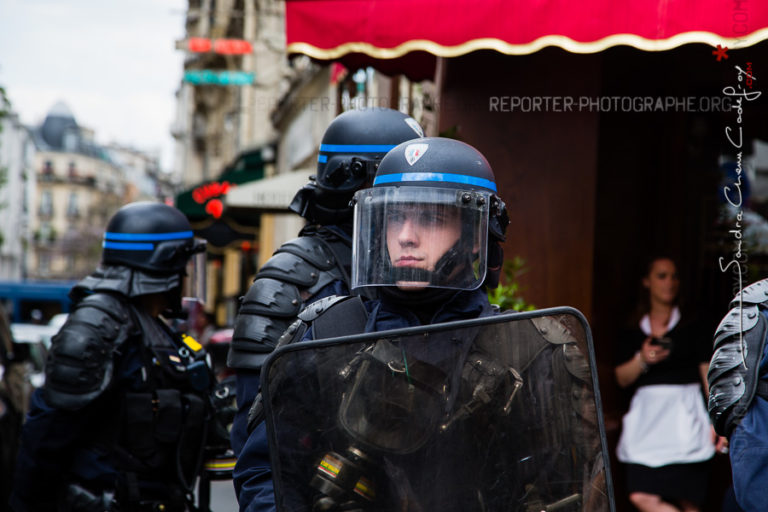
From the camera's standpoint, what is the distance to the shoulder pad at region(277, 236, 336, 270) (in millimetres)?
3078

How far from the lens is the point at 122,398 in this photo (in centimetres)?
391

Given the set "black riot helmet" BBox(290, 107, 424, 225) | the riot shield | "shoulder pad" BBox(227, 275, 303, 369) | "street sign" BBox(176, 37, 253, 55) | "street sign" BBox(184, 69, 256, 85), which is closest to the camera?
the riot shield

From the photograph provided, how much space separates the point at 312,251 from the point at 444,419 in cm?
129

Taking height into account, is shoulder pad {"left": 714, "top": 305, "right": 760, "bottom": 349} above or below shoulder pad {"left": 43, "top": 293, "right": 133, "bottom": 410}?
above

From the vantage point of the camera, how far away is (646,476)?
5066 mm

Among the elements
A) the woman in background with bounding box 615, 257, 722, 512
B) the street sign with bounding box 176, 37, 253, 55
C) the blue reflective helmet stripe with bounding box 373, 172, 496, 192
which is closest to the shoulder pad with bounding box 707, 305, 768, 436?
→ the blue reflective helmet stripe with bounding box 373, 172, 496, 192

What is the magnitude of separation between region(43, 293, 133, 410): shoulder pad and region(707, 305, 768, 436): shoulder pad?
2.32m

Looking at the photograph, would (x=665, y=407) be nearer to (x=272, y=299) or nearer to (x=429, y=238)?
(x=272, y=299)

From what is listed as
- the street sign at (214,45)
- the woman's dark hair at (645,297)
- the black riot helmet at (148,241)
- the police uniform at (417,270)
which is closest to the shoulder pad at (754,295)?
the police uniform at (417,270)

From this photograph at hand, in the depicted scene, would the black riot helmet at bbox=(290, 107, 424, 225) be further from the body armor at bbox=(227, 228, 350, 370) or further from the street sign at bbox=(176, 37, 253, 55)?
the street sign at bbox=(176, 37, 253, 55)

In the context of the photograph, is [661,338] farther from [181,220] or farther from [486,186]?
[486,186]

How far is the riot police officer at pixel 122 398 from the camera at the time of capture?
378 cm

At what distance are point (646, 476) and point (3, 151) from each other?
7055cm

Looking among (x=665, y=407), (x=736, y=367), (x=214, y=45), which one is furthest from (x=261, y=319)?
(x=214, y=45)
